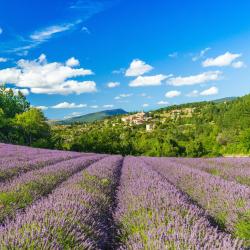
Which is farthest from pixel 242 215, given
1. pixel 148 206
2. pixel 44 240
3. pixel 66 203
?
pixel 44 240

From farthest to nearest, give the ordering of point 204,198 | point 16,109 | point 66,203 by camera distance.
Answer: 1. point 16,109
2. point 204,198
3. point 66,203

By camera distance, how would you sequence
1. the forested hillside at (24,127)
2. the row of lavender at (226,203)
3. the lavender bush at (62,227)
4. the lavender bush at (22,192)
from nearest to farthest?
1. the lavender bush at (62,227)
2. the row of lavender at (226,203)
3. the lavender bush at (22,192)
4. the forested hillside at (24,127)

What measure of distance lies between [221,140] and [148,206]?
6542 centimetres

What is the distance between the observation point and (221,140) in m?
66.9

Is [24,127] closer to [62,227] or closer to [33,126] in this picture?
[33,126]

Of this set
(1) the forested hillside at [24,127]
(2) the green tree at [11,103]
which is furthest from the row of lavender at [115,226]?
(2) the green tree at [11,103]

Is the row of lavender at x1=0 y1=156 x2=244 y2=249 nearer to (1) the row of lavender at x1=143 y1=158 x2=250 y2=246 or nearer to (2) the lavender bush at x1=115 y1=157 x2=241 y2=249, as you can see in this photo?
(2) the lavender bush at x1=115 y1=157 x2=241 y2=249

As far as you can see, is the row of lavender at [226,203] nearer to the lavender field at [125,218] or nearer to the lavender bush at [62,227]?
the lavender field at [125,218]

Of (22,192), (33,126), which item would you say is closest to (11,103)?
(33,126)

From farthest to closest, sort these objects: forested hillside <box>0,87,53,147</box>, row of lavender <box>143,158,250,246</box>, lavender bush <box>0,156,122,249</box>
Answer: forested hillside <box>0,87,53,147</box> → row of lavender <box>143,158,250,246</box> → lavender bush <box>0,156,122,249</box>

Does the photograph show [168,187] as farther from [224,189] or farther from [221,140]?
[221,140]

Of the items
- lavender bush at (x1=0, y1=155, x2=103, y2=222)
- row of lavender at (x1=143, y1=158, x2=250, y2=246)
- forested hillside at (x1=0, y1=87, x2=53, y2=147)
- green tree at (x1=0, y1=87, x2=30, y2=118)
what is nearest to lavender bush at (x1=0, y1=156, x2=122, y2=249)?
lavender bush at (x1=0, y1=155, x2=103, y2=222)

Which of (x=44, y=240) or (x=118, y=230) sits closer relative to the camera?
(x=44, y=240)

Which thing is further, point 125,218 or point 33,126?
point 33,126
